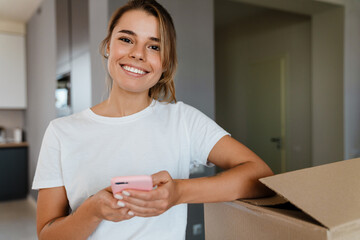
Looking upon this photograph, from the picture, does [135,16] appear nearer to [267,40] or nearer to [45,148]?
[45,148]

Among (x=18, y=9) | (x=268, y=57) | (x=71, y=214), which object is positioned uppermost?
(x=18, y=9)

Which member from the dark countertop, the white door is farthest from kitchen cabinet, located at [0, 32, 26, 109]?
the white door

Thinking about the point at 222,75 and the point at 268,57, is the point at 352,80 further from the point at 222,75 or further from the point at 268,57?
the point at 222,75

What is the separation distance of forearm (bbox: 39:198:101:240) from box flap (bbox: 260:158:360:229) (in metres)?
0.39

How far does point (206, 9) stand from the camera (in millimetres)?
2586

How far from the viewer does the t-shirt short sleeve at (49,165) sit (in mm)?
818

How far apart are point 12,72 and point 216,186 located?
16.1ft

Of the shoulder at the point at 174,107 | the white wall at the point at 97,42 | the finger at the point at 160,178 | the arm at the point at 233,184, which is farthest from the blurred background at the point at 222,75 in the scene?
the finger at the point at 160,178

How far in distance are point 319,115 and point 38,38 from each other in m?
3.68

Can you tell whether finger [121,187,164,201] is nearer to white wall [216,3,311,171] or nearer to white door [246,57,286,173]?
white wall [216,3,311,171]

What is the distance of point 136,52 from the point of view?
0.87 m

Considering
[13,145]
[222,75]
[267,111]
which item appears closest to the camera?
[267,111]

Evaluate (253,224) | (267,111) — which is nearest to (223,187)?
(253,224)

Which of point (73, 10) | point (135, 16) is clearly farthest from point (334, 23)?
point (135, 16)
